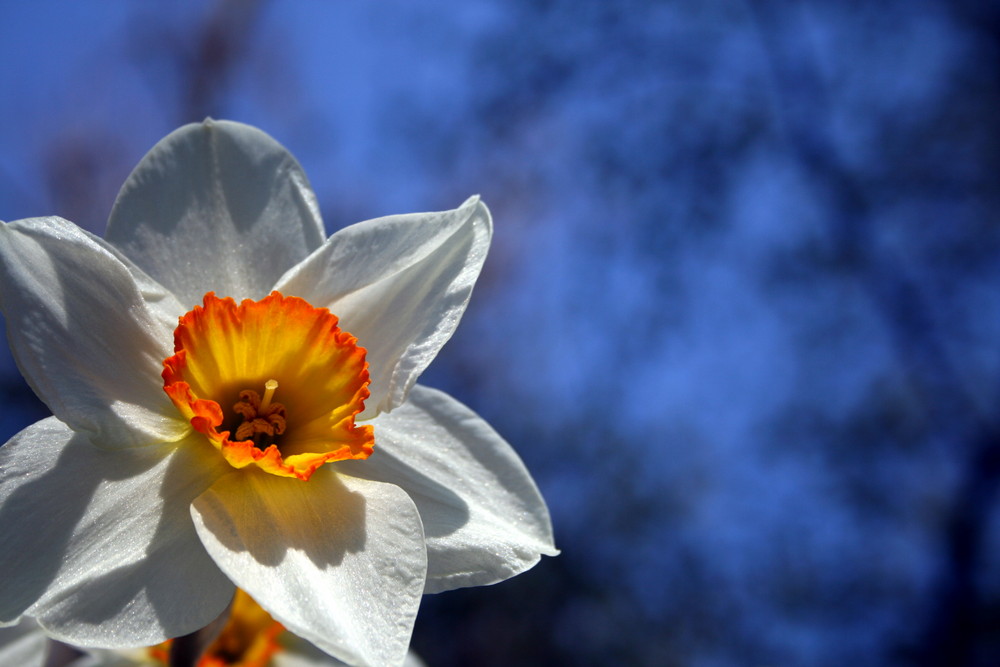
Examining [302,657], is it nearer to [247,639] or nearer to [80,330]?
[247,639]

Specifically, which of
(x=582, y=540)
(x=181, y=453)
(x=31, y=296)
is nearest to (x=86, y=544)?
(x=181, y=453)

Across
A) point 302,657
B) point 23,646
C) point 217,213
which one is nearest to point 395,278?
Answer: point 217,213

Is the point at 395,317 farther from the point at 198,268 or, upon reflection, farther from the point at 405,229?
the point at 198,268

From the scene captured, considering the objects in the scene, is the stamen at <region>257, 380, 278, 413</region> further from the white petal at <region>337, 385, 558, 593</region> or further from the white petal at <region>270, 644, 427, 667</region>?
the white petal at <region>270, 644, 427, 667</region>

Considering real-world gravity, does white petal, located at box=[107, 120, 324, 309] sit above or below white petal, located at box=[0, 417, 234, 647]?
above

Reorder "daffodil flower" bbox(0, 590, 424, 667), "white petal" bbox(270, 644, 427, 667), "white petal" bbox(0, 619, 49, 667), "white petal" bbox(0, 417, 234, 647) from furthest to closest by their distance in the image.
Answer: "white petal" bbox(270, 644, 427, 667)
"daffodil flower" bbox(0, 590, 424, 667)
"white petal" bbox(0, 619, 49, 667)
"white petal" bbox(0, 417, 234, 647)

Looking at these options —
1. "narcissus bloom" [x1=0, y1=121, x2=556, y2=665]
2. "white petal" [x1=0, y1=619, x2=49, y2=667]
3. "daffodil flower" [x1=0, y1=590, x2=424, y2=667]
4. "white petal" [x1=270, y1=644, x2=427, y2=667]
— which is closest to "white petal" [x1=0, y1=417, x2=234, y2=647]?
"narcissus bloom" [x1=0, y1=121, x2=556, y2=665]

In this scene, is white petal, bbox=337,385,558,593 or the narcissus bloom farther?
white petal, bbox=337,385,558,593

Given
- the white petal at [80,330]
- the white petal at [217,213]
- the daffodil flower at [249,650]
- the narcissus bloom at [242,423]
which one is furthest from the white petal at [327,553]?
the daffodil flower at [249,650]
